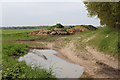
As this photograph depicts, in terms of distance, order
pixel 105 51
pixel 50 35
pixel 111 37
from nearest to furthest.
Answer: pixel 105 51 < pixel 111 37 < pixel 50 35

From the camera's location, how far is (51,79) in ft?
12.7

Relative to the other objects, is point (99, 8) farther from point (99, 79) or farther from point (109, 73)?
point (99, 79)

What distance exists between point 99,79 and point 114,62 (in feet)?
7.88

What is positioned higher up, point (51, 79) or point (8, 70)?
point (8, 70)

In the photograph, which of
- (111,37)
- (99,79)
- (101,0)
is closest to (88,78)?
(99,79)

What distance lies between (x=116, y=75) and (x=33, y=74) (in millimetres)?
3277

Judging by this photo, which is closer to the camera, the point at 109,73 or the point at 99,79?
the point at 99,79

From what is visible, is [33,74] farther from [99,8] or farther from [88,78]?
[99,8]

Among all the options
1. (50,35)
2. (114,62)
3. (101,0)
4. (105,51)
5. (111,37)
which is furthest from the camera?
(50,35)

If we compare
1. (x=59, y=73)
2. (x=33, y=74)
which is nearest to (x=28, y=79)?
(x=33, y=74)

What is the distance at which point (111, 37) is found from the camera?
28.0ft

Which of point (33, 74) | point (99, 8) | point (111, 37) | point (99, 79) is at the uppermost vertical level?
point (99, 8)

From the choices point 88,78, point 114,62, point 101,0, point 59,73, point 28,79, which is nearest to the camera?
point 28,79

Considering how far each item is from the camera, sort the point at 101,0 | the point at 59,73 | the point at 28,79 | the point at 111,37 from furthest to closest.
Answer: the point at 111,37 < the point at 101,0 < the point at 59,73 < the point at 28,79
